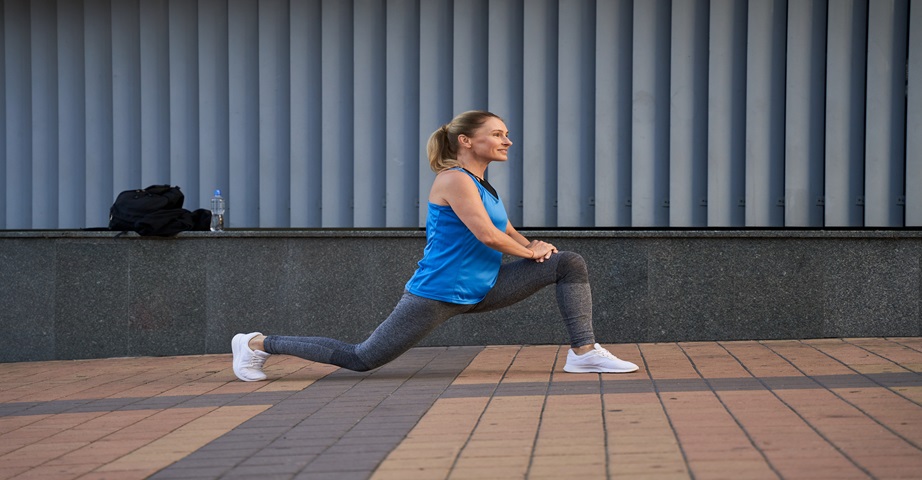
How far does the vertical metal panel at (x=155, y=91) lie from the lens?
924 centimetres

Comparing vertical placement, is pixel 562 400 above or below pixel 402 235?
below

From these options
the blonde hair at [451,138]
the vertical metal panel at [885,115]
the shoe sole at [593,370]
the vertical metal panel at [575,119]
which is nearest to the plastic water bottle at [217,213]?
the vertical metal panel at [575,119]

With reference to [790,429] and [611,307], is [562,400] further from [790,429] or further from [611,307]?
[611,307]

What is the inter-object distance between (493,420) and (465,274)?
144cm

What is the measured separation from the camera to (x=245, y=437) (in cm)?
473

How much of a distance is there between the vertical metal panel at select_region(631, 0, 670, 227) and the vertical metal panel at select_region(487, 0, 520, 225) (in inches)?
29.3

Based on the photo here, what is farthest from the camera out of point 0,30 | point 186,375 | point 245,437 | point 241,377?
point 0,30

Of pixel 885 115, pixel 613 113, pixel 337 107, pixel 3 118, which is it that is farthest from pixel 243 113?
pixel 885 115

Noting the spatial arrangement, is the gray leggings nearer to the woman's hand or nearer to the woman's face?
the woman's hand

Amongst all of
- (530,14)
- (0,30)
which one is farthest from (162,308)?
(530,14)

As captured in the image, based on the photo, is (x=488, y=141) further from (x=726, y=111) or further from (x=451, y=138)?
(x=726, y=111)

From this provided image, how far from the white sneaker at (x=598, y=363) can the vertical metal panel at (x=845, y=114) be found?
2738 mm

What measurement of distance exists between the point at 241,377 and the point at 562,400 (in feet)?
6.94

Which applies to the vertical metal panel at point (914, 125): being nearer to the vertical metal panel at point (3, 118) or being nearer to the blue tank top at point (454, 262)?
the blue tank top at point (454, 262)
